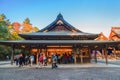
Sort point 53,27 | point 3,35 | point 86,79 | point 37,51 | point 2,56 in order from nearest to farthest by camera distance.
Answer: point 86,79 → point 37,51 → point 53,27 → point 3,35 → point 2,56

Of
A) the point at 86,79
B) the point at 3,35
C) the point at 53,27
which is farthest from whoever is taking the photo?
the point at 3,35

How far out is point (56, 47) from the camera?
27219 mm

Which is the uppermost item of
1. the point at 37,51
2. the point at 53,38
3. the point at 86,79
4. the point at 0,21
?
the point at 0,21

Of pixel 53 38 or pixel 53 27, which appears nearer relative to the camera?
pixel 53 38

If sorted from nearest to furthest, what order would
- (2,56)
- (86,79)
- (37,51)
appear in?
(86,79) → (37,51) → (2,56)

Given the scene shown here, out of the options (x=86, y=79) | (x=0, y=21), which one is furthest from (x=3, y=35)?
(x=86, y=79)

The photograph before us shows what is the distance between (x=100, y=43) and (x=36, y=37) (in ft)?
33.7

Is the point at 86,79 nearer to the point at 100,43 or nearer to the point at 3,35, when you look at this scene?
the point at 100,43

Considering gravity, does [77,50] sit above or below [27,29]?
below

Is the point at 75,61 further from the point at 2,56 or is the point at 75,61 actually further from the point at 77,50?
the point at 2,56

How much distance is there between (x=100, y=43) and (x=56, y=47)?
22.8 feet

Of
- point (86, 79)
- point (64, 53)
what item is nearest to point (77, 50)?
point (64, 53)

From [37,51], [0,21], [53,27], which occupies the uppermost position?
[0,21]

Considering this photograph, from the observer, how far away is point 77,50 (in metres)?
27.5
